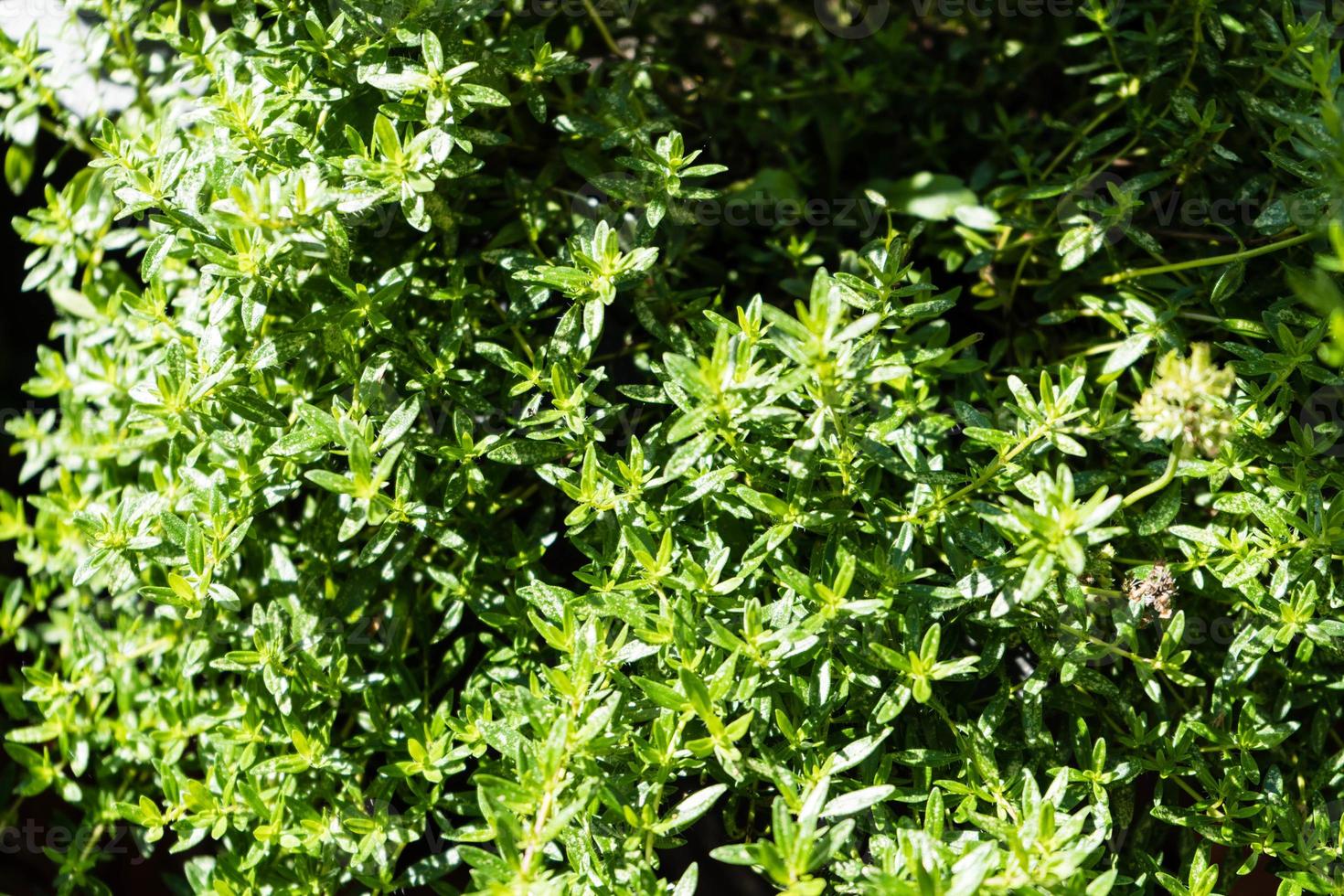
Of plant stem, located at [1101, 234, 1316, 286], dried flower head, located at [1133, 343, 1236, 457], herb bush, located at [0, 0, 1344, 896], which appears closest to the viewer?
dried flower head, located at [1133, 343, 1236, 457]

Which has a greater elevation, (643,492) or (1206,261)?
(1206,261)

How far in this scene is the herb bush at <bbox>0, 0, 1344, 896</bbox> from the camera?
3.80 feet

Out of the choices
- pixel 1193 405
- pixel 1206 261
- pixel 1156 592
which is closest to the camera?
pixel 1193 405

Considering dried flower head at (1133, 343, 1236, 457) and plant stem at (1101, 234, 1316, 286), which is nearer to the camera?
dried flower head at (1133, 343, 1236, 457)

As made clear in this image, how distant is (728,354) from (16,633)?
52.7 inches

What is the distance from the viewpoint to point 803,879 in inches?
41.4

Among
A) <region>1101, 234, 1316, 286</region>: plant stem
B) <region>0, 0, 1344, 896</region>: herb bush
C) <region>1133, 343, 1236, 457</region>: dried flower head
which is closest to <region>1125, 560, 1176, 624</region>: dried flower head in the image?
<region>0, 0, 1344, 896</region>: herb bush

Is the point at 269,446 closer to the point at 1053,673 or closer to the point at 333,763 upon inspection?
the point at 333,763

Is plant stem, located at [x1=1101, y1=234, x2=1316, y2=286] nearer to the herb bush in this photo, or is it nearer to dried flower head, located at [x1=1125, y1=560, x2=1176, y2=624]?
the herb bush

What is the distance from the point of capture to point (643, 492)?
129 centimetres

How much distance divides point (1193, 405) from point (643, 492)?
0.61m

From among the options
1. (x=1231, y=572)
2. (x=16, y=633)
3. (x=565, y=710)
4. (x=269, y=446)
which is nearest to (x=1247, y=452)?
(x=1231, y=572)

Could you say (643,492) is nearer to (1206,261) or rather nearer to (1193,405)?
(1193,405)

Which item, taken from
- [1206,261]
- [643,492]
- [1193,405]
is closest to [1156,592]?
[1193,405]
